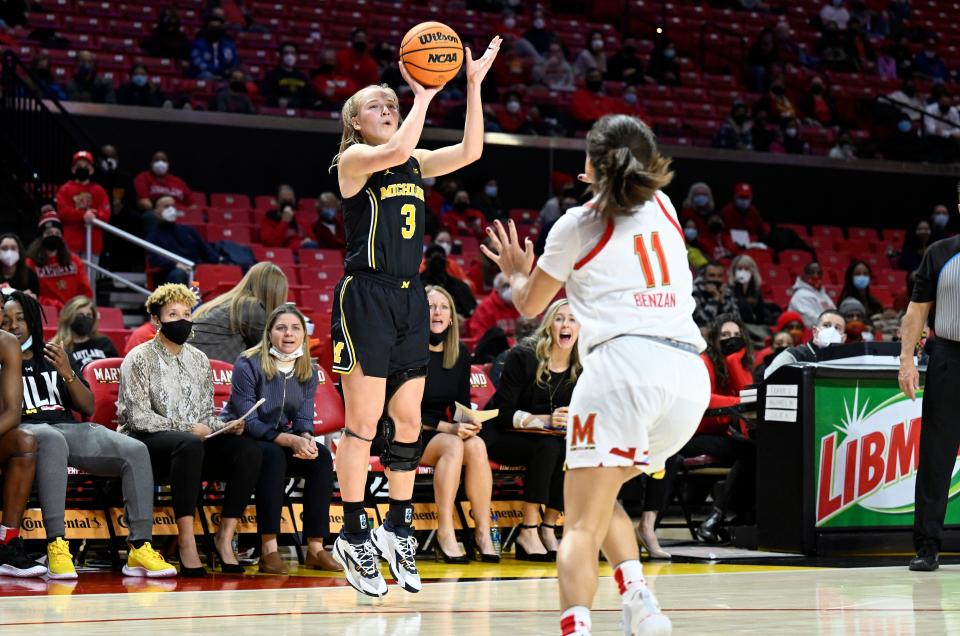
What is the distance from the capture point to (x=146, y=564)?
6.99 metres

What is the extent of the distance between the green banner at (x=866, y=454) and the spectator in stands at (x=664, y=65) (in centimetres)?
1313

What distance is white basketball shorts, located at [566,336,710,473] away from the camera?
12.7ft

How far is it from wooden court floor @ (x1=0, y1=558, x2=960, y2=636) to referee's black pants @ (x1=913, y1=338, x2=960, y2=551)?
29 centimetres

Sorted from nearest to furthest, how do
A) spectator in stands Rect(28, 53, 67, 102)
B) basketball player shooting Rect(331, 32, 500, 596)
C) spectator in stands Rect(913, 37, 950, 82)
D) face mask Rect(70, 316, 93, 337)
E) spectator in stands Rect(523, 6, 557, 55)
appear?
basketball player shooting Rect(331, 32, 500, 596)
face mask Rect(70, 316, 93, 337)
spectator in stands Rect(28, 53, 67, 102)
spectator in stands Rect(523, 6, 557, 55)
spectator in stands Rect(913, 37, 950, 82)

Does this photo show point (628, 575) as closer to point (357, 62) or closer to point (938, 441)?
point (938, 441)

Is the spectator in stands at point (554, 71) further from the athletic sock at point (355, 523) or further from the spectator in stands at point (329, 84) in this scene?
the athletic sock at point (355, 523)

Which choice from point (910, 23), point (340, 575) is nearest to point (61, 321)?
point (340, 575)

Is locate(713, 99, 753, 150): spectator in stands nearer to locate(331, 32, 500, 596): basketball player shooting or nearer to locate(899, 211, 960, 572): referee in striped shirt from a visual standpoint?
locate(899, 211, 960, 572): referee in striped shirt

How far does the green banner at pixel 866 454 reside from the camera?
315 inches

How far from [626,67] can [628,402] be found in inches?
675

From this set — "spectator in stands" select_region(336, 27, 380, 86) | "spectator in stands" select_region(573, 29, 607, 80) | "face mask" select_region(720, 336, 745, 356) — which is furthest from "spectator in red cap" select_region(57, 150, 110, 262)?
"spectator in stands" select_region(573, 29, 607, 80)

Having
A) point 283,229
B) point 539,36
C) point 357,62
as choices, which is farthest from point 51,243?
point 539,36

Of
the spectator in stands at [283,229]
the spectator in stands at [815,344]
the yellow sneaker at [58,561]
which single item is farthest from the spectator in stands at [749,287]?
the yellow sneaker at [58,561]

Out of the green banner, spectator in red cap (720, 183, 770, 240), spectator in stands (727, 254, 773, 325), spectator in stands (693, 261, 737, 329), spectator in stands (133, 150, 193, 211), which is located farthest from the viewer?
spectator in red cap (720, 183, 770, 240)
